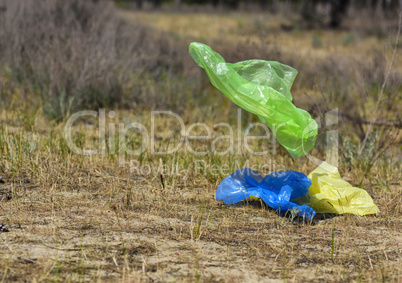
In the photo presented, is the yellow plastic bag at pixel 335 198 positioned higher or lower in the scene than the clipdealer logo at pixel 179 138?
higher

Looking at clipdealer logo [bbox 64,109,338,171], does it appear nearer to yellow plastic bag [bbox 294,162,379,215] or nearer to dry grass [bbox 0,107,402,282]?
dry grass [bbox 0,107,402,282]

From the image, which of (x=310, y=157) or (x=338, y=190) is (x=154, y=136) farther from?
(x=338, y=190)

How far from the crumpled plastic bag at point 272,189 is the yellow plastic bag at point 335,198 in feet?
0.47

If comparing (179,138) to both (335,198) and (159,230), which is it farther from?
(159,230)

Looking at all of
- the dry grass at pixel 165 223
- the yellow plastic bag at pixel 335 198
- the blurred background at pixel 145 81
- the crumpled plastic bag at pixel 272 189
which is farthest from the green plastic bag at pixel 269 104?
the blurred background at pixel 145 81

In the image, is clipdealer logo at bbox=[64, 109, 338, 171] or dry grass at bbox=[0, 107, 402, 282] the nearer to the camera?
dry grass at bbox=[0, 107, 402, 282]

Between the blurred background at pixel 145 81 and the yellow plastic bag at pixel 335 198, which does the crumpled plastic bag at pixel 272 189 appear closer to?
the yellow plastic bag at pixel 335 198

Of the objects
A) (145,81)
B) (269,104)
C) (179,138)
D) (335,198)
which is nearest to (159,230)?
(269,104)

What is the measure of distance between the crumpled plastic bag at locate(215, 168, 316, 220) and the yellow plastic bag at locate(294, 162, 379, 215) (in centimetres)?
14

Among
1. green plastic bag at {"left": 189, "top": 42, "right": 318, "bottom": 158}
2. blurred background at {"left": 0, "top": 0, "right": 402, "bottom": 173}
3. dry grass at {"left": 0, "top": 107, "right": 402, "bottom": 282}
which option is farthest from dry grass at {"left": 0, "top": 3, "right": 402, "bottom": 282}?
green plastic bag at {"left": 189, "top": 42, "right": 318, "bottom": 158}

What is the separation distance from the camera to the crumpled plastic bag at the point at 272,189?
3121 millimetres

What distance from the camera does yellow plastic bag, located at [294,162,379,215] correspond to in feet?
10.8

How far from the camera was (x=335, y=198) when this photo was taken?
3.38 metres

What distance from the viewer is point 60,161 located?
12.8ft
